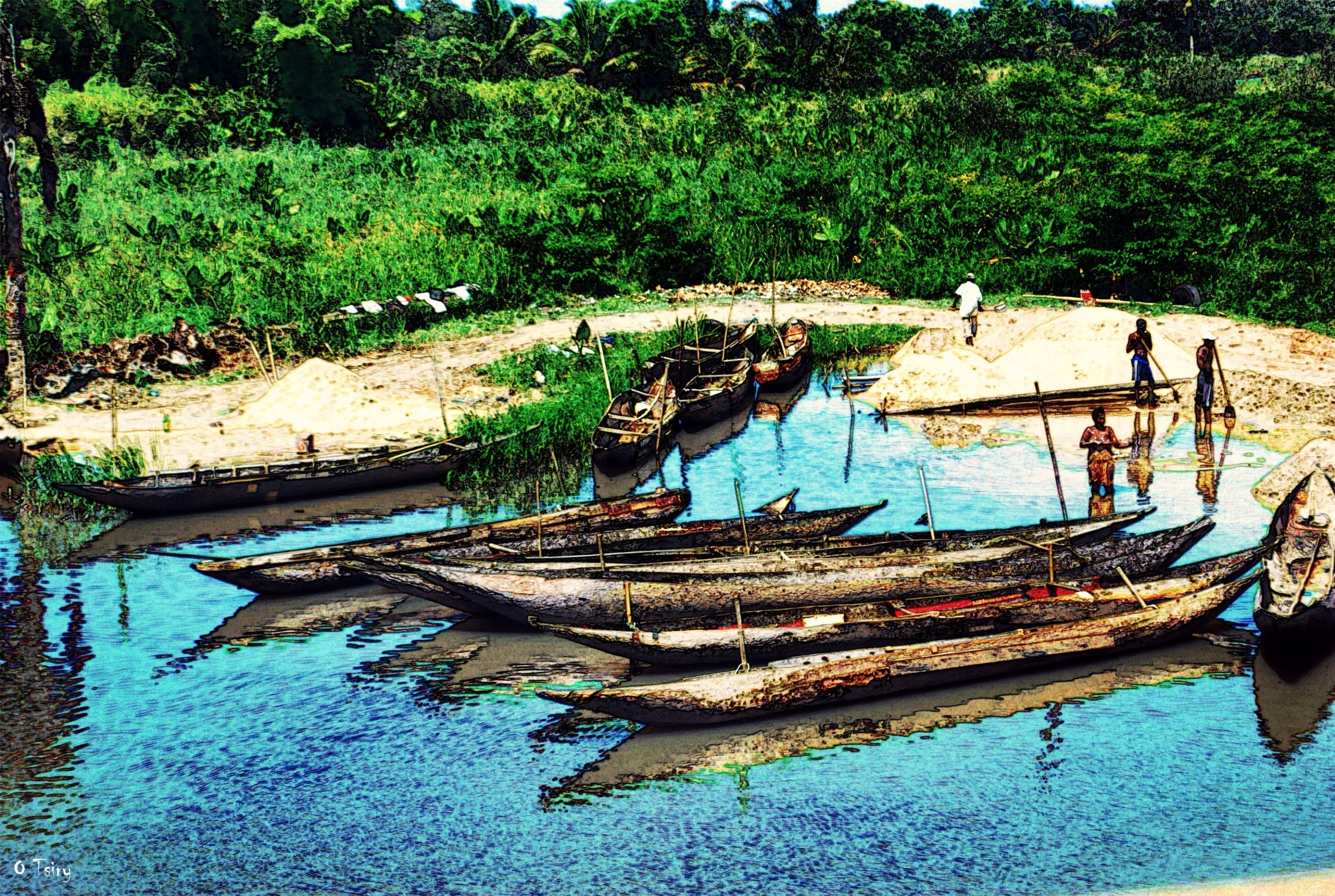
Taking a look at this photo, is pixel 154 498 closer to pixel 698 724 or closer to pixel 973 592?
pixel 698 724

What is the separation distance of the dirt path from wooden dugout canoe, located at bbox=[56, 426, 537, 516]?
142 centimetres

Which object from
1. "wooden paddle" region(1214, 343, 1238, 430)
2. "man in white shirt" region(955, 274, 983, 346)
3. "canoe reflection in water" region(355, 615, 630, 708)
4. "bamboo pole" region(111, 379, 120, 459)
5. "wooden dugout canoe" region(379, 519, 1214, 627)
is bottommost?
"canoe reflection in water" region(355, 615, 630, 708)

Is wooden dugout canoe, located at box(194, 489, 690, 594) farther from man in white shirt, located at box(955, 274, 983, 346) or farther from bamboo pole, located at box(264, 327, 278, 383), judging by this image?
man in white shirt, located at box(955, 274, 983, 346)

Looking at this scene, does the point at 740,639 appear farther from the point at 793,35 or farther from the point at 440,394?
the point at 793,35

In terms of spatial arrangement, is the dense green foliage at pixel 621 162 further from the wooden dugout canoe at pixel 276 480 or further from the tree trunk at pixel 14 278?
the wooden dugout canoe at pixel 276 480

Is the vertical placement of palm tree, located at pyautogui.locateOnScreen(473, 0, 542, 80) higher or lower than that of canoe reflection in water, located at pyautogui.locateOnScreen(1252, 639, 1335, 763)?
higher

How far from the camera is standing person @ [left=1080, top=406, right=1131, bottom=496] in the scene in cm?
1565

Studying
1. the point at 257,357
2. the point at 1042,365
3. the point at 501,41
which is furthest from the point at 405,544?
the point at 501,41

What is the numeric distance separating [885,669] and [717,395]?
10958 millimetres

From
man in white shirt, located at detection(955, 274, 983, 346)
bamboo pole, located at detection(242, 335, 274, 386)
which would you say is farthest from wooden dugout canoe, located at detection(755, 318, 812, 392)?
bamboo pole, located at detection(242, 335, 274, 386)

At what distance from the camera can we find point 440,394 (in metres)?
19.0

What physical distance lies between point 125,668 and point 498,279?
17.7 m

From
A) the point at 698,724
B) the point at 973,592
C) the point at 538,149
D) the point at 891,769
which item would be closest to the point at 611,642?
the point at 698,724

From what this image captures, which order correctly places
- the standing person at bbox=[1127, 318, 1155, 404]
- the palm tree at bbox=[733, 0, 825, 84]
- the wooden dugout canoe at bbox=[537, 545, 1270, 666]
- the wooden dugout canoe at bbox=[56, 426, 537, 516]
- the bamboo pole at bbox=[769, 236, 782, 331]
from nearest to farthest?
1. the wooden dugout canoe at bbox=[537, 545, 1270, 666]
2. the wooden dugout canoe at bbox=[56, 426, 537, 516]
3. the standing person at bbox=[1127, 318, 1155, 404]
4. the bamboo pole at bbox=[769, 236, 782, 331]
5. the palm tree at bbox=[733, 0, 825, 84]
